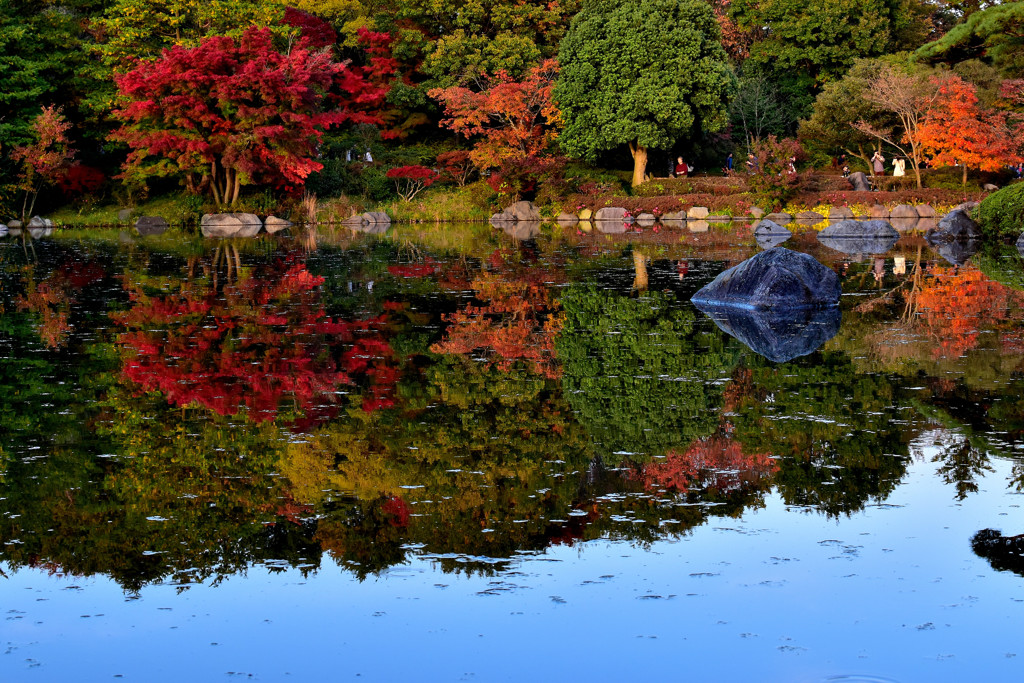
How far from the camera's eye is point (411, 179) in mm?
38906

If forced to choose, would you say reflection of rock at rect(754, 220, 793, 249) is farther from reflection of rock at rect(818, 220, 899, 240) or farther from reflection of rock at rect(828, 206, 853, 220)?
reflection of rock at rect(828, 206, 853, 220)

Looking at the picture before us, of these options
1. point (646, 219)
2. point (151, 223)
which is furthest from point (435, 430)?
point (151, 223)

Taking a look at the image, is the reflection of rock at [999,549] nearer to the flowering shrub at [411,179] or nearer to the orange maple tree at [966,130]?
the orange maple tree at [966,130]

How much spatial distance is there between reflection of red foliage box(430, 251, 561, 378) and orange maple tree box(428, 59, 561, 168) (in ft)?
70.6

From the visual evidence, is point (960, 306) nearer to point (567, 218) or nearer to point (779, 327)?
point (779, 327)

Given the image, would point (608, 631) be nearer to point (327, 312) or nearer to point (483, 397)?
point (483, 397)

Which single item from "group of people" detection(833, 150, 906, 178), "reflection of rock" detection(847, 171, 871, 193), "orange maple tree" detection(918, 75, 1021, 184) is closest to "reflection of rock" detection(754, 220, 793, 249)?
"orange maple tree" detection(918, 75, 1021, 184)

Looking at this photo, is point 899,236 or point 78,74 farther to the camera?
point 78,74

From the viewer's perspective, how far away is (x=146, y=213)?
35750mm

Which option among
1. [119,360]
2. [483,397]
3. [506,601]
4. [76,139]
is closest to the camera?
[506,601]

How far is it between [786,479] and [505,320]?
6.29 meters

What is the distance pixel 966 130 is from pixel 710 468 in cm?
3017

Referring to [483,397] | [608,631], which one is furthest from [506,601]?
[483,397]

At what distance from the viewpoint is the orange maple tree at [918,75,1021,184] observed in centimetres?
3098
